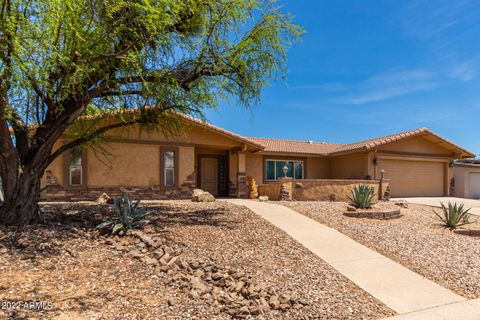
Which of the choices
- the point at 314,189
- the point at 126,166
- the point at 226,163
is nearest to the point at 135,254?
the point at 126,166

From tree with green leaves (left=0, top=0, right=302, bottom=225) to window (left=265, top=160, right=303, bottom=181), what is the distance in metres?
11.3

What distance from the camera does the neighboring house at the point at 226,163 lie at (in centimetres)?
1316

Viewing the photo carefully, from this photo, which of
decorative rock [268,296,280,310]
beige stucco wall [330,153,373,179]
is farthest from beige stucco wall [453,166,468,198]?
decorative rock [268,296,280,310]

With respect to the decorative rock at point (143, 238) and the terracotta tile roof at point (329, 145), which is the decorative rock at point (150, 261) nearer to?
the decorative rock at point (143, 238)

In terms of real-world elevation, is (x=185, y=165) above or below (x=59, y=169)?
above

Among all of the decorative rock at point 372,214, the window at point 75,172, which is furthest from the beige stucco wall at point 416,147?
the window at point 75,172

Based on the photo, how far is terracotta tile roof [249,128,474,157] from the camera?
58.8ft

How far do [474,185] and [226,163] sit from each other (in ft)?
59.3

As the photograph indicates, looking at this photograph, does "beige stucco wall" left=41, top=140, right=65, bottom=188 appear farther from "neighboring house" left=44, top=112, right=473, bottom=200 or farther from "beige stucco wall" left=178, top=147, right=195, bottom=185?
"beige stucco wall" left=178, top=147, right=195, bottom=185

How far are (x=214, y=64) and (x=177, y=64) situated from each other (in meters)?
0.93

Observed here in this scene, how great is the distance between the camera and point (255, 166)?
18.8 meters

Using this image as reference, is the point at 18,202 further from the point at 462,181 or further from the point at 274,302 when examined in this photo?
the point at 462,181

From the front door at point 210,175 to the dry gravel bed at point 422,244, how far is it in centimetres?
740

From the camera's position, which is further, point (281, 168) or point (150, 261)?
point (281, 168)
